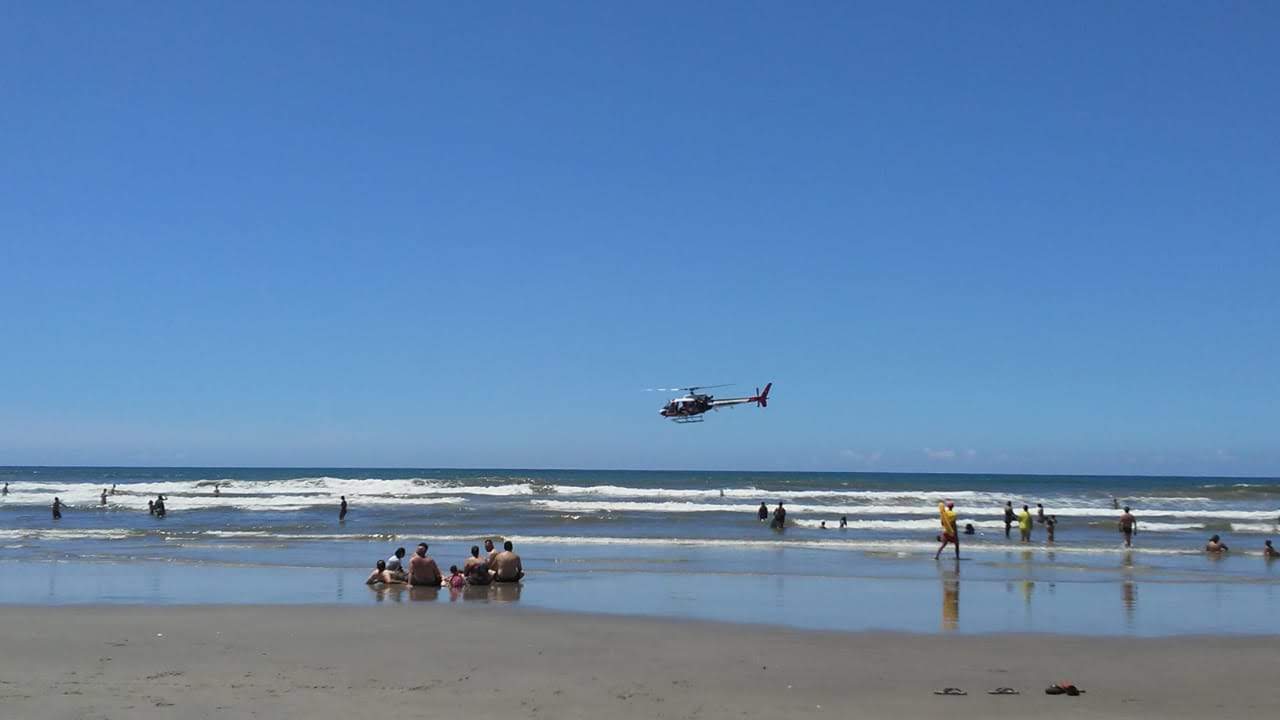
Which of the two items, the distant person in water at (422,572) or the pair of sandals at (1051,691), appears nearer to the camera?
the pair of sandals at (1051,691)

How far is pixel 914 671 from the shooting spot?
11078 mm

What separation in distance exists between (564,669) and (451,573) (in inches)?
324

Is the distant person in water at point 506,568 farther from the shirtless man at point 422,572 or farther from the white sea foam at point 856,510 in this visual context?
the white sea foam at point 856,510

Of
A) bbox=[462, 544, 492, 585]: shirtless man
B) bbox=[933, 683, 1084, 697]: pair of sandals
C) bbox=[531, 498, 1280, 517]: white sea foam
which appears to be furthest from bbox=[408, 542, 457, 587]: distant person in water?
bbox=[531, 498, 1280, 517]: white sea foam

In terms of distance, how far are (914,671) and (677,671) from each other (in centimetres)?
253

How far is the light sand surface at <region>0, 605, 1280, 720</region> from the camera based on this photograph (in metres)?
9.28

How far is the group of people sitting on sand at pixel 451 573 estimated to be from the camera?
18422 millimetres

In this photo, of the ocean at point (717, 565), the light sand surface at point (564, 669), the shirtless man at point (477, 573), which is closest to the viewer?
the light sand surface at point (564, 669)

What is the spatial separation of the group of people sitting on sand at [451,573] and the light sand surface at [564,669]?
3.47m

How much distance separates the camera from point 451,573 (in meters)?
18.8

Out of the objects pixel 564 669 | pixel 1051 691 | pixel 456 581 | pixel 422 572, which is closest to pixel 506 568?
pixel 456 581

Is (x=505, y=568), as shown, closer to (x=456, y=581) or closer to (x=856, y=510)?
(x=456, y=581)

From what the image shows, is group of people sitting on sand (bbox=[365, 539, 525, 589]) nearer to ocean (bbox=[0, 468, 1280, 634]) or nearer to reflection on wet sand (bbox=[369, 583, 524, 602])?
reflection on wet sand (bbox=[369, 583, 524, 602])

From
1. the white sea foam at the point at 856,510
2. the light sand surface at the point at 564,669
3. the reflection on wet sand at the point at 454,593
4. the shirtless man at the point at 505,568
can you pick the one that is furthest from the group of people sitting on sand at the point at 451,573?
the white sea foam at the point at 856,510
